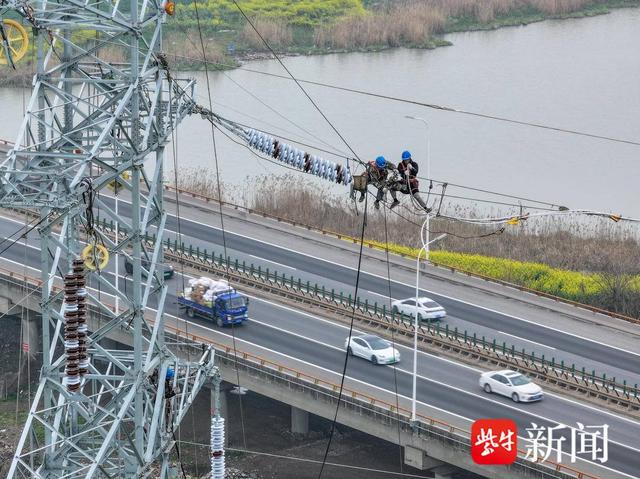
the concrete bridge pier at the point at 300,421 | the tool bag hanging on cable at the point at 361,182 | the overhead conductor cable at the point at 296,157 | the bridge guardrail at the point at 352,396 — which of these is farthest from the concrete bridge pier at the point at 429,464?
the tool bag hanging on cable at the point at 361,182

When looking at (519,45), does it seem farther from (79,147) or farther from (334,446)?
(79,147)

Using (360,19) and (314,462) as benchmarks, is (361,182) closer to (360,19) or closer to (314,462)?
(314,462)

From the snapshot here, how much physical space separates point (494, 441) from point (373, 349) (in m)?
10.1

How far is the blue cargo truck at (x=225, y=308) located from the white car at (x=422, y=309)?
25.0ft

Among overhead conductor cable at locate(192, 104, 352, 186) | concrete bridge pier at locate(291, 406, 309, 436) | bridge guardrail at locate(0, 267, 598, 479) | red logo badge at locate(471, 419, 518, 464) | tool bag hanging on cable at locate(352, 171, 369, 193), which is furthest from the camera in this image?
concrete bridge pier at locate(291, 406, 309, 436)

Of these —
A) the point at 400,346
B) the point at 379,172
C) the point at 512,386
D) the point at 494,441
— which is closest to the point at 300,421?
the point at 400,346

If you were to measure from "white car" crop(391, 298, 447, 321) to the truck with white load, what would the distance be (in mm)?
7602

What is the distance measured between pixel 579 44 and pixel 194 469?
284 feet

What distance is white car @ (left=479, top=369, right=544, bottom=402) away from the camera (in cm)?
5350

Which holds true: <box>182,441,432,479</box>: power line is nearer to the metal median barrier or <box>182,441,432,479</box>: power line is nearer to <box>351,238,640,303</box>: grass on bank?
the metal median barrier

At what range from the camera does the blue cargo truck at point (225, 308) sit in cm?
6131

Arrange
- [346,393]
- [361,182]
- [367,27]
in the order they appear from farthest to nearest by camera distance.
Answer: [367,27] < [346,393] < [361,182]

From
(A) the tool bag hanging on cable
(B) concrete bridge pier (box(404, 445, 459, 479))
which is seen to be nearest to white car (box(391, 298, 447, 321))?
(B) concrete bridge pier (box(404, 445, 459, 479))

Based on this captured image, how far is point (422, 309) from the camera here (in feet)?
206
